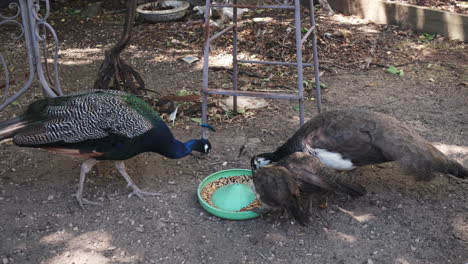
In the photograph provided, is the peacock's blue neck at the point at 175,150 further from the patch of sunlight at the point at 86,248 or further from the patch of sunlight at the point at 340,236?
the patch of sunlight at the point at 340,236

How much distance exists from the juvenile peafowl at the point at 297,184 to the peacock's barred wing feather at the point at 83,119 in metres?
0.98

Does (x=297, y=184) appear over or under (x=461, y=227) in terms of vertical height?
over

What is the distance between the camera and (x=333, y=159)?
3.20 m

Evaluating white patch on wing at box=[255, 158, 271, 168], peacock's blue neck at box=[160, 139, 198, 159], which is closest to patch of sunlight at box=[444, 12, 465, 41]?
white patch on wing at box=[255, 158, 271, 168]

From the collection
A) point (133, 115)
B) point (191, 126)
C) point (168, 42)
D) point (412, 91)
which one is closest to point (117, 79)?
point (191, 126)

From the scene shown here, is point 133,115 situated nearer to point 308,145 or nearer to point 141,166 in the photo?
point 141,166

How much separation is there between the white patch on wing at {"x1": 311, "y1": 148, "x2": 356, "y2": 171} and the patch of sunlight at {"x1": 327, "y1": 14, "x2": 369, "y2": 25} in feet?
15.3

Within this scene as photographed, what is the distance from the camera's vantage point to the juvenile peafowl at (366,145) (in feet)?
9.82

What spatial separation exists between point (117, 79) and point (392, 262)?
3004mm

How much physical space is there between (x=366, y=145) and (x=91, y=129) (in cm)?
194

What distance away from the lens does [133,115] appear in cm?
328

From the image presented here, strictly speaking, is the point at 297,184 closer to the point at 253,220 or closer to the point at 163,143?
the point at 253,220

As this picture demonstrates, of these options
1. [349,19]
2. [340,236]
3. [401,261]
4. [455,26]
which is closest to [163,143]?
[340,236]

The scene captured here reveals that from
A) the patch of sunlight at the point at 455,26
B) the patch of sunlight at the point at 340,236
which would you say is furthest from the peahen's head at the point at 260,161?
the patch of sunlight at the point at 455,26
